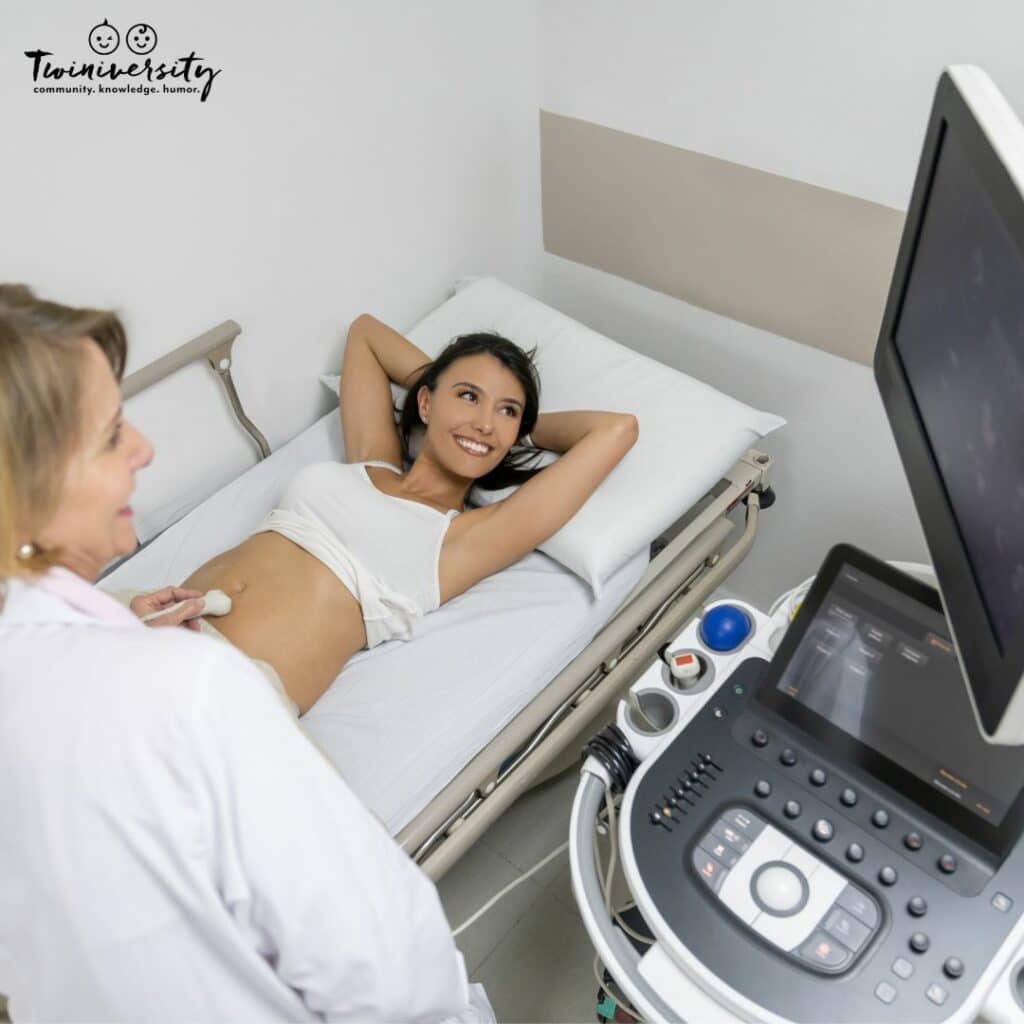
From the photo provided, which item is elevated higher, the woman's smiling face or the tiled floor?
the woman's smiling face

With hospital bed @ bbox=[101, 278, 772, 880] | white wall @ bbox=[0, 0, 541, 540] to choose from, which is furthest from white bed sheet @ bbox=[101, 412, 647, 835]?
white wall @ bbox=[0, 0, 541, 540]

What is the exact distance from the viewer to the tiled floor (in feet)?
5.98

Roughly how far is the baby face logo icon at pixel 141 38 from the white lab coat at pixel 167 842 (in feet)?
3.24

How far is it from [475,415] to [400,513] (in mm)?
221

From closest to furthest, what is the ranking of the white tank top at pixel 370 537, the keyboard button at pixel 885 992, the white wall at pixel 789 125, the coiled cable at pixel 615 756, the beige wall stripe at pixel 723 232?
the keyboard button at pixel 885 992 < the coiled cable at pixel 615 756 < the white wall at pixel 789 125 < the white tank top at pixel 370 537 < the beige wall stripe at pixel 723 232

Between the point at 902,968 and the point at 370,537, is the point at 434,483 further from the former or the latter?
the point at 902,968

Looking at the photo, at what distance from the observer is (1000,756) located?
3.50ft

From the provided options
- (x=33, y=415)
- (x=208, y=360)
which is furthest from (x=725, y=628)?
(x=208, y=360)

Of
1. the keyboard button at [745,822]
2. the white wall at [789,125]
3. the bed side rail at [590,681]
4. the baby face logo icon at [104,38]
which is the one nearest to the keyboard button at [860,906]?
the keyboard button at [745,822]

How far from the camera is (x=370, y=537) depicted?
5.68 ft

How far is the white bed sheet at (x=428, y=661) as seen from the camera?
150 centimetres

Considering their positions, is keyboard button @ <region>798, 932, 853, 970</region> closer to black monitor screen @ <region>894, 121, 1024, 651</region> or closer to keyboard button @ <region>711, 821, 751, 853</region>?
keyboard button @ <region>711, 821, 751, 853</region>

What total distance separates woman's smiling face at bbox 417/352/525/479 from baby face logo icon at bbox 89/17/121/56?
74 centimetres

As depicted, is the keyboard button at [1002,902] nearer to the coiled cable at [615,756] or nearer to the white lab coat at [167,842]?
the coiled cable at [615,756]
